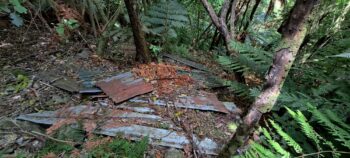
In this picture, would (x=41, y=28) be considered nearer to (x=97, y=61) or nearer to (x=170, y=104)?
(x=97, y=61)

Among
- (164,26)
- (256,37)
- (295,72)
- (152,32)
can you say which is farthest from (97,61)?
(256,37)

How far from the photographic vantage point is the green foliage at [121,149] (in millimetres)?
2205

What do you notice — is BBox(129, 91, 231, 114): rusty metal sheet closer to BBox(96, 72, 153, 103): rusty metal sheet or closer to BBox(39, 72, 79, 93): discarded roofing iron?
BBox(96, 72, 153, 103): rusty metal sheet

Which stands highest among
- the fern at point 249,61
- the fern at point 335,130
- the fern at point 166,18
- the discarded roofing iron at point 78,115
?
the fern at point 166,18

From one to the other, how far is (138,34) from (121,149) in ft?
5.36

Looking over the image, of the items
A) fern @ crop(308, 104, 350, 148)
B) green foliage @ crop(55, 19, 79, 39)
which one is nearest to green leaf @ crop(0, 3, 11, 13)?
green foliage @ crop(55, 19, 79, 39)

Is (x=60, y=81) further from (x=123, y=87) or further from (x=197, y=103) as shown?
(x=197, y=103)

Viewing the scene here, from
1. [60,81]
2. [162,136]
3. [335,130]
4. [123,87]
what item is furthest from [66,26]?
[335,130]

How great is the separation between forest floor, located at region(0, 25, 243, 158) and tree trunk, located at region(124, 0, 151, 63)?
0.42ft

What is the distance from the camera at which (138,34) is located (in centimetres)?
348

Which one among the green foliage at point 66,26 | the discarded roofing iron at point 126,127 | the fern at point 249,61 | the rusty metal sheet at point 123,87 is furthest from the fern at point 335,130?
the green foliage at point 66,26

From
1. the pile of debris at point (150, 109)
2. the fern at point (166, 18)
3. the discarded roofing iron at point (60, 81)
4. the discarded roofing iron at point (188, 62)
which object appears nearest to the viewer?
the pile of debris at point (150, 109)

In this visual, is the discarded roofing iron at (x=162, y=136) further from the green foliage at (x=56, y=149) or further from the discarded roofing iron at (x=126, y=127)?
the green foliage at (x=56, y=149)

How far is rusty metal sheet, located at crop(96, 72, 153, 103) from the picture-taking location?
9.93ft
